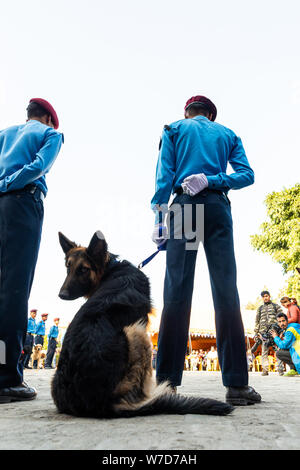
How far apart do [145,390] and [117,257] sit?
3.93ft

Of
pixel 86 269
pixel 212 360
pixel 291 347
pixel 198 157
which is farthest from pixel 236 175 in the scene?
pixel 212 360

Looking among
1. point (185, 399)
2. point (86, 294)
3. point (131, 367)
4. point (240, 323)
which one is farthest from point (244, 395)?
point (86, 294)

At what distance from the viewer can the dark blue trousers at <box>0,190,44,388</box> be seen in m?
3.47

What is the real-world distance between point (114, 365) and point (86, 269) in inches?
41.0

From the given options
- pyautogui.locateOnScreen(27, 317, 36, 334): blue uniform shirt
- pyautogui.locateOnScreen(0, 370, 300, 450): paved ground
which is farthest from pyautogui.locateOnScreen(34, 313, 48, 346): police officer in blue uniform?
pyautogui.locateOnScreen(0, 370, 300, 450): paved ground

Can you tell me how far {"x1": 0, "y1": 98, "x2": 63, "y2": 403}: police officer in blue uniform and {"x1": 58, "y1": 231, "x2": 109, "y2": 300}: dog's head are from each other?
677 millimetres

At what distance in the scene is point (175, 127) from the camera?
3.83 m

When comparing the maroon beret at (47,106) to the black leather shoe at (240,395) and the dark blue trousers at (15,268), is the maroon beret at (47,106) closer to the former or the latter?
the dark blue trousers at (15,268)

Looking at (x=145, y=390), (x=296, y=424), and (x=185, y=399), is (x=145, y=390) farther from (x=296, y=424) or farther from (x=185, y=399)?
(x=296, y=424)

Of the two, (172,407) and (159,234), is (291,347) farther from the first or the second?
(172,407)

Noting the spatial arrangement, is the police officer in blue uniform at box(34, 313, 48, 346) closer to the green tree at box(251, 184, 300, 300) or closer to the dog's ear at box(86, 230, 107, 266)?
the green tree at box(251, 184, 300, 300)

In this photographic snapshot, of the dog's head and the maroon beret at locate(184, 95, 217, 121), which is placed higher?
the maroon beret at locate(184, 95, 217, 121)

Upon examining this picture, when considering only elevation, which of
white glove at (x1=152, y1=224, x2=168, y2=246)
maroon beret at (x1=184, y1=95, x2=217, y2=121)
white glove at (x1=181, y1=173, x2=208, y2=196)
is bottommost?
white glove at (x1=152, y1=224, x2=168, y2=246)

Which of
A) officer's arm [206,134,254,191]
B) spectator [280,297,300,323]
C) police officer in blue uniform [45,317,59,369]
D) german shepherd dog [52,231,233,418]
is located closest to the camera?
german shepherd dog [52,231,233,418]
